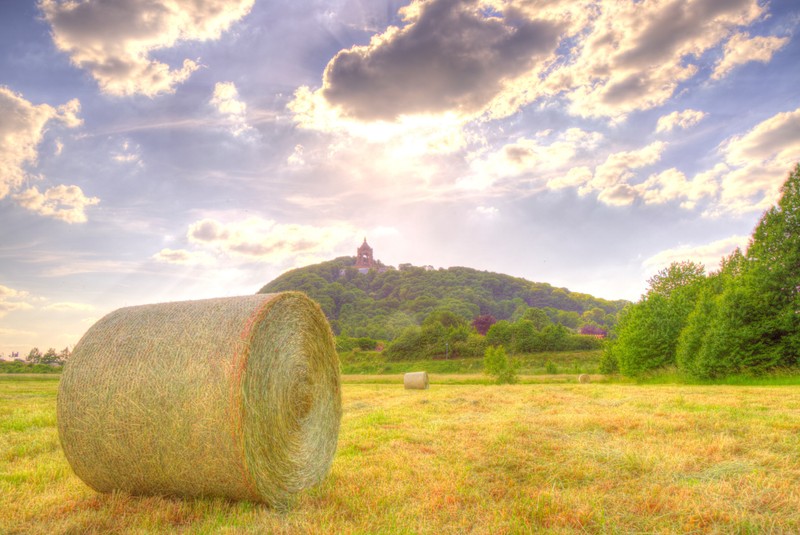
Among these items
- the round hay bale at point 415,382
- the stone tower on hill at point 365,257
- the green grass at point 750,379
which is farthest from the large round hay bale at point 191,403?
the stone tower on hill at point 365,257

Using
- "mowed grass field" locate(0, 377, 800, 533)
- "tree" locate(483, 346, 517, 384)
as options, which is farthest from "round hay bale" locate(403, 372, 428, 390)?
"mowed grass field" locate(0, 377, 800, 533)

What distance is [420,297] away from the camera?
101750 millimetres

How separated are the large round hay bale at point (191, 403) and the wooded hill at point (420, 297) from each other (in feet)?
242

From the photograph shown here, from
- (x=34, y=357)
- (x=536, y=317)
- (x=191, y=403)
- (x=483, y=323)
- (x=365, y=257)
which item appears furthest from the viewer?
(x=365, y=257)

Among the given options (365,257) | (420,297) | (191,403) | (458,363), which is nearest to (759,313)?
(191,403)

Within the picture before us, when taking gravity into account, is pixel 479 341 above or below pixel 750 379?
above

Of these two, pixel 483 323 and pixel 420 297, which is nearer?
pixel 483 323

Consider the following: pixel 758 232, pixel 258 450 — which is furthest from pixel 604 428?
pixel 758 232

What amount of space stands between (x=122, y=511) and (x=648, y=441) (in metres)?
7.69

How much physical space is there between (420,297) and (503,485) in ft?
314

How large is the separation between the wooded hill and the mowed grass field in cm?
7196

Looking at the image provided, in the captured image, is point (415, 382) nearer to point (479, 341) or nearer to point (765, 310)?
point (765, 310)

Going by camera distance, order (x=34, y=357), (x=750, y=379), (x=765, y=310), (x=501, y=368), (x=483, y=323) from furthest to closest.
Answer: (x=483, y=323), (x=34, y=357), (x=501, y=368), (x=765, y=310), (x=750, y=379)

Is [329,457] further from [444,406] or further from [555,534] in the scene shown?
[444,406]
